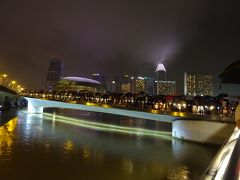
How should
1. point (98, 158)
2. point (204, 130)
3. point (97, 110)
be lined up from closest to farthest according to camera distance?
point (98, 158), point (204, 130), point (97, 110)

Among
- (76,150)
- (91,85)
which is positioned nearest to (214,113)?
(76,150)

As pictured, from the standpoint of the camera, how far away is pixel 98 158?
3164 centimetres

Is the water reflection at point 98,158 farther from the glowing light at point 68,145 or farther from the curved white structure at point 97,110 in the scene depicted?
the curved white structure at point 97,110

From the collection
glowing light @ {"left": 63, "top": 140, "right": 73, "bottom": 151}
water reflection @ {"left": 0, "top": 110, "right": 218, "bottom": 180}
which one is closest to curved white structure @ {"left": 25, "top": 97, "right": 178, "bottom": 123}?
water reflection @ {"left": 0, "top": 110, "right": 218, "bottom": 180}

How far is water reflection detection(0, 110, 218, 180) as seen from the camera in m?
24.9

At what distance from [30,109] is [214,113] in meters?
70.3

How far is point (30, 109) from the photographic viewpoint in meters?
102

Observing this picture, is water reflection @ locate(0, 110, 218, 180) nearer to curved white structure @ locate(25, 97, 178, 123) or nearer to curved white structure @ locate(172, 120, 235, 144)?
curved white structure @ locate(172, 120, 235, 144)

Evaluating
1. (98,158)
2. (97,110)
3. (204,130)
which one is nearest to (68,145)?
(98,158)

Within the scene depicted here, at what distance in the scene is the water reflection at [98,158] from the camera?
24.9 meters

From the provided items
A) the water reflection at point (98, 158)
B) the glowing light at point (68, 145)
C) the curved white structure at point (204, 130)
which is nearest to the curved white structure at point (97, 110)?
the curved white structure at point (204, 130)

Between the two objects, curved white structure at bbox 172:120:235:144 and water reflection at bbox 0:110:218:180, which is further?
curved white structure at bbox 172:120:235:144

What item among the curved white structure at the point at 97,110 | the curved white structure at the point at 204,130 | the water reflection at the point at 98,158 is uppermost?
the curved white structure at the point at 97,110

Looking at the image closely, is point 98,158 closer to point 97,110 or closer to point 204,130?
point 204,130
